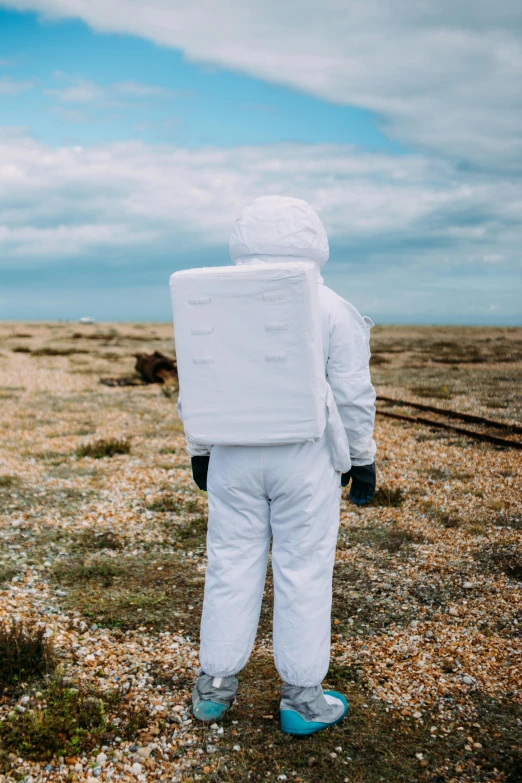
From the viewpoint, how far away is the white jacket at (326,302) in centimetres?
350

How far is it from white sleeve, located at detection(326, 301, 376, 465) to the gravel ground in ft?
6.07

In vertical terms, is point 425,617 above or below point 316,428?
below

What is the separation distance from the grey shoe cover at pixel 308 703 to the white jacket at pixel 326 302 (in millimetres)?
1424

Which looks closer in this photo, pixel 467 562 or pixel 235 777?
pixel 235 777

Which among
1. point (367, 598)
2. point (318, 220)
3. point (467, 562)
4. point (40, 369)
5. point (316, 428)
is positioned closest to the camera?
point (316, 428)

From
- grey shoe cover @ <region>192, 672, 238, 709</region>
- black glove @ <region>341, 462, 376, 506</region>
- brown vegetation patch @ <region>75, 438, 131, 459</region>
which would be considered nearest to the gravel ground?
grey shoe cover @ <region>192, 672, 238, 709</region>

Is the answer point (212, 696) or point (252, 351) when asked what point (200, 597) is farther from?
point (252, 351)

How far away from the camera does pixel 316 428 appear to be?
339 cm

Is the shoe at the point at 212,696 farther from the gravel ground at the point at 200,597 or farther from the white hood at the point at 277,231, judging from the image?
the white hood at the point at 277,231

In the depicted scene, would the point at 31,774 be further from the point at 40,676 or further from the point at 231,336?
the point at 231,336

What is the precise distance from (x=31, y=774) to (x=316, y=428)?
240 cm

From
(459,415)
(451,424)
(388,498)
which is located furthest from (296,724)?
(459,415)

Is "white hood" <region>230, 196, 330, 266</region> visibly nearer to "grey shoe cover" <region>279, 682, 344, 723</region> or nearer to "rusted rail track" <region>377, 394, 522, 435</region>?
"grey shoe cover" <region>279, 682, 344, 723</region>

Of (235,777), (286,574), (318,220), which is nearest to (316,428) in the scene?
(286,574)
